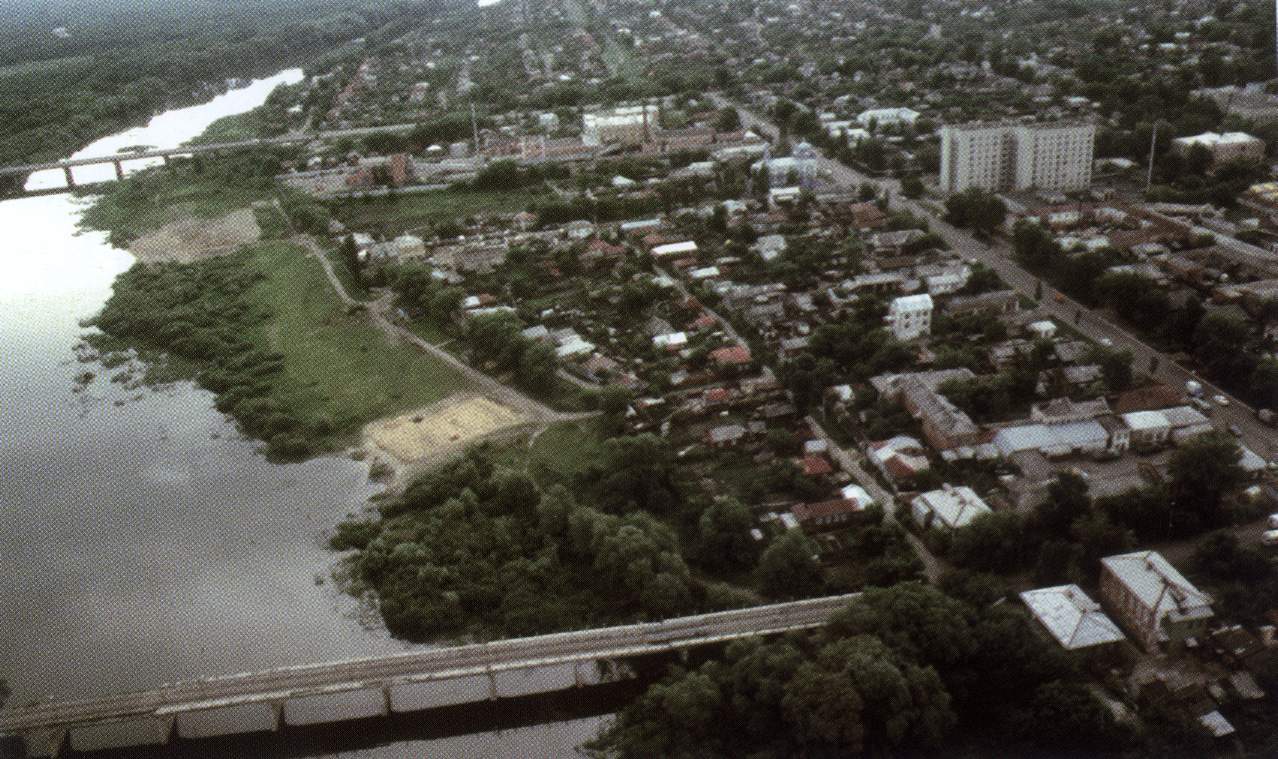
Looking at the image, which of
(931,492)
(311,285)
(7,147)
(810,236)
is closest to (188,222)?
(311,285)

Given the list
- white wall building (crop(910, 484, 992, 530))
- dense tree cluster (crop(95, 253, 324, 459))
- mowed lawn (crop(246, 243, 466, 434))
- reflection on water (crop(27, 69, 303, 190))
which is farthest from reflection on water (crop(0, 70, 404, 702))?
reflection on water (crop(27, 69, 303, 190))

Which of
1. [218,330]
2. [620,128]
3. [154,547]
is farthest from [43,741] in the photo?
[620,128]

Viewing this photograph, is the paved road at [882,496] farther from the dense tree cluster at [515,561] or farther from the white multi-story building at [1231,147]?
the white multi-story building at [1231,147]

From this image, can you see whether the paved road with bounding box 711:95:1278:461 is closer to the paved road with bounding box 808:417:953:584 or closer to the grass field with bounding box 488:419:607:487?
the paved road with bounding box 808:417:953:584

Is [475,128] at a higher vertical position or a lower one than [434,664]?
higher

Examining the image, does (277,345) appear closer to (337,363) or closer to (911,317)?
(337,363)

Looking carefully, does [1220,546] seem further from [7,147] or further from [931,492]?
[7,147]

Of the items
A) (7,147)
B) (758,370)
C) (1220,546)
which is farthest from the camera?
(7,147)

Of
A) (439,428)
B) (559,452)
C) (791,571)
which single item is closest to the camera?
(791,571)
